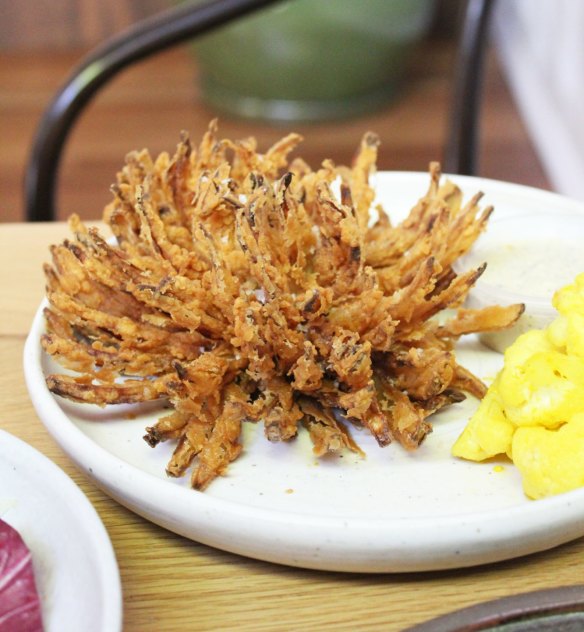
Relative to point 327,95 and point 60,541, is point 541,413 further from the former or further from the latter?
point 327,95

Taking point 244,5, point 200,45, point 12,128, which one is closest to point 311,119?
point 200,45

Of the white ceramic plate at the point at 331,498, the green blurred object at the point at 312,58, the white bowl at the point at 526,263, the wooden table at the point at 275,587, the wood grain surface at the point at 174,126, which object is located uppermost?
the white bowl at the point at 526,263

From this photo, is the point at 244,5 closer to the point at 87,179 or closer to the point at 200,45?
the point at 87,179

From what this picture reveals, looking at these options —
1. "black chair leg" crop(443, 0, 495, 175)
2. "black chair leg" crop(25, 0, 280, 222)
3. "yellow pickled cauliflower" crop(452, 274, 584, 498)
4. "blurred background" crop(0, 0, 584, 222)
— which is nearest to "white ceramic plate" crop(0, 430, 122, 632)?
"yellow pickled cauliflower" crop(452, 274, 584, 498)

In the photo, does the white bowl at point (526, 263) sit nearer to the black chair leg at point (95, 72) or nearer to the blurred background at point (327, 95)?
the black chair leg at point (95, 72)

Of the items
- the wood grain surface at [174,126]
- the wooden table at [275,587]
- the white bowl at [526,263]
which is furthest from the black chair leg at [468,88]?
the wood grain surface at [174,126]

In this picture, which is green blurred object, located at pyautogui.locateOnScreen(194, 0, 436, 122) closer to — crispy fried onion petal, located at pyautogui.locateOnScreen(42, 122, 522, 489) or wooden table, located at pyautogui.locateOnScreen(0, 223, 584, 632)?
crispy fried onion petal, located at pyautogui.locateOnScreen(42, 122, 522, 489)
